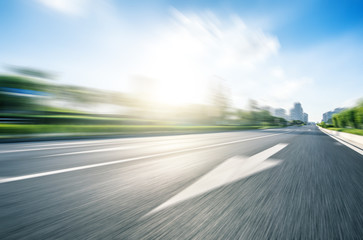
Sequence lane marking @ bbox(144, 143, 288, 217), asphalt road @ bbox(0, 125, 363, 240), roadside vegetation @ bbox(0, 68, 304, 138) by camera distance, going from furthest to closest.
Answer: roadside vegetation @ bbox(0, 68, 304, 138) < lane marking @ bbox(144, 143, 288, 217) < asphalt road @ bbox(0, 125, 363, 240)

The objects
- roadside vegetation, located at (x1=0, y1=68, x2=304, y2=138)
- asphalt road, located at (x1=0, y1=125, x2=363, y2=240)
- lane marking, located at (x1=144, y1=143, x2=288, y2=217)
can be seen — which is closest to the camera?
asphalt road, located at (x1=0, y1=125, x2=363, y2=240)

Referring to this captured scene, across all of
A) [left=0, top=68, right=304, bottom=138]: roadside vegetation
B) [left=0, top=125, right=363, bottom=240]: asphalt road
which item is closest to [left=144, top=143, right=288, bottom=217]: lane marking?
[left=0, top=125, right=363, bottom=240]: asphalt road

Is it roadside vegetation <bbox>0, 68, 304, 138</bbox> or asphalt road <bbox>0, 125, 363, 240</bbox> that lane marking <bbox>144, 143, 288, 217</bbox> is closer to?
asphalt road <bbox>0, 125, 363, 240</bbox>

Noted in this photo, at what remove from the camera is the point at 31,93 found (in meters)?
19.0

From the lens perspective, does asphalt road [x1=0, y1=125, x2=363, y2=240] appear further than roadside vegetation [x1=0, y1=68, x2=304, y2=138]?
No

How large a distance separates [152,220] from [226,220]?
0.62 meters

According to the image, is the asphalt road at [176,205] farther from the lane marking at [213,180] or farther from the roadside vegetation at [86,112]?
the roadside vegetation at [86,112]

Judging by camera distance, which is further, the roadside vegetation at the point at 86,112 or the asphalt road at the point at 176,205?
the roadside vegetation at the point at 86,112

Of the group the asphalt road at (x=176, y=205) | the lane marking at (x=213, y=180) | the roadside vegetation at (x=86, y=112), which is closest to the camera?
the asphalt road at (x=176, y=205)

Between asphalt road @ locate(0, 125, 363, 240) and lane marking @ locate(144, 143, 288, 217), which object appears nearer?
asphalt road @ locate(0, 125, 363, 240)

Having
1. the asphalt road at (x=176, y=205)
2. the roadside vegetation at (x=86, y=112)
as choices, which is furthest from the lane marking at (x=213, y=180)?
the roadside vegetation at (x=86, y=112)

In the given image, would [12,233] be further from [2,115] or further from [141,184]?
Answer: [2,115]

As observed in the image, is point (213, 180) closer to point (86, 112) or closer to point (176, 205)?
point (176, 205)

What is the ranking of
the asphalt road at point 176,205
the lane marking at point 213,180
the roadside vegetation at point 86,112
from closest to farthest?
the asphalt road at point 176,205
the lane marking at point 213,180
the roadside vegetation at point 86,112
